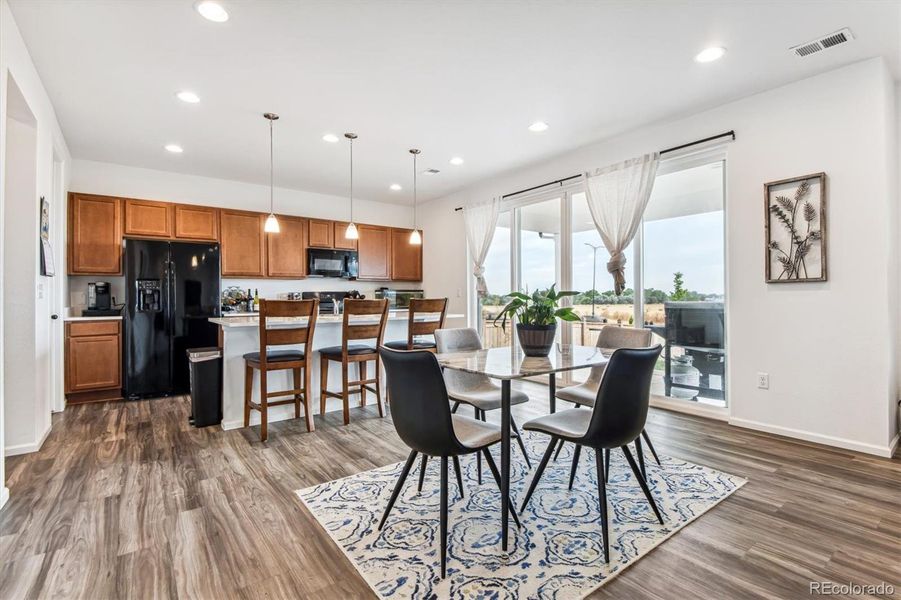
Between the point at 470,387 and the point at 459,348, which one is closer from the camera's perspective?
the point at 470,387

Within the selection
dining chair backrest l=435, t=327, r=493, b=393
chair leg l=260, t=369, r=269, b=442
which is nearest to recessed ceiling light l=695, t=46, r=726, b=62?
dining chair backrest l=435, t=327, r=493, b=393

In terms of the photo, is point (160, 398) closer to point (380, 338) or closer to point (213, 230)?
point (213, 230)

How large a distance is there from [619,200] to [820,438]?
250cm

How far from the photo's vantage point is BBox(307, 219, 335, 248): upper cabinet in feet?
20.1

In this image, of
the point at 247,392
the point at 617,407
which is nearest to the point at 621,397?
the point at 617,407

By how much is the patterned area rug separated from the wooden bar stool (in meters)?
1.44

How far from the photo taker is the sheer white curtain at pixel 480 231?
18.9ft

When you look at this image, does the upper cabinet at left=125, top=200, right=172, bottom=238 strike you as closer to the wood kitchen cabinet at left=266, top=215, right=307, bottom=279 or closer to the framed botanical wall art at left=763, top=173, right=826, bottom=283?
the wood kitchen cabinet at left=266, top=215, right=307, bottom=279

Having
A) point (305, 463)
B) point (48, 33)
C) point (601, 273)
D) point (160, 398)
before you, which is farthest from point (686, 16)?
point (160, 398)

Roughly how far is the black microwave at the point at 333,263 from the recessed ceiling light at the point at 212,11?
3850 mm

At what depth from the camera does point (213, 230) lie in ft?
17.6

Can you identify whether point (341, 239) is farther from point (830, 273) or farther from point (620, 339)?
point (830, 273)

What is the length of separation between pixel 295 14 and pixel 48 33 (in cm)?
155

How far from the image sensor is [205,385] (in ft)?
11.8
